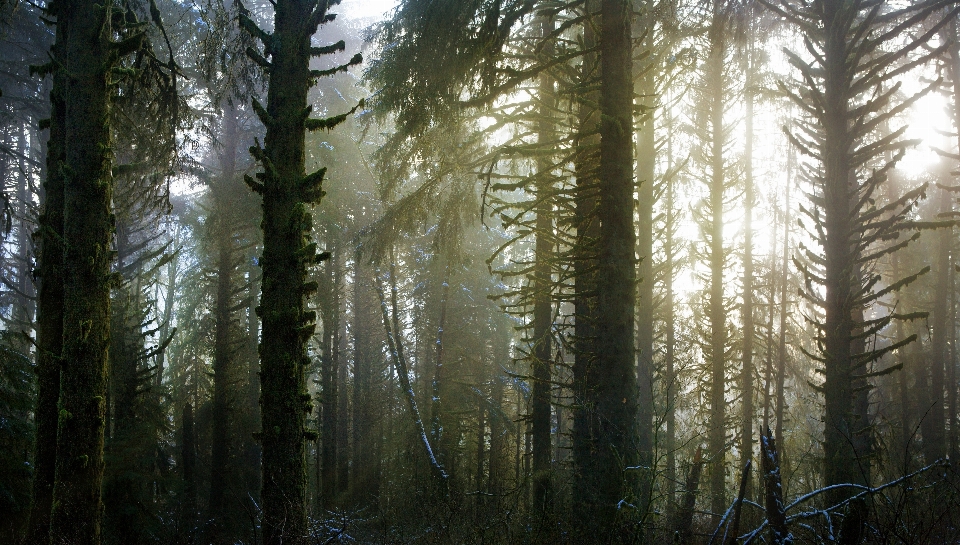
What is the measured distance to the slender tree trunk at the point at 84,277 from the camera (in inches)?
255

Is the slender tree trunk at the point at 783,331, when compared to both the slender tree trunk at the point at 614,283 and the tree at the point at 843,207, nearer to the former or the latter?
the tree at the point at 843,207

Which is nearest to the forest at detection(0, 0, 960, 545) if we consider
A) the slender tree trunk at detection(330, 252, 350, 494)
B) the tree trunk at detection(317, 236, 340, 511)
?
the tree trunk at detection(317, 236, 340, 511)

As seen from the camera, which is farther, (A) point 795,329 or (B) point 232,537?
(A) point 795,329

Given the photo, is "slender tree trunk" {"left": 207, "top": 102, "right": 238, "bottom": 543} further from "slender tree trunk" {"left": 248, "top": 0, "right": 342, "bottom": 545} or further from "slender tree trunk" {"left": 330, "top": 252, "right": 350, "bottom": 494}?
"slender tree trunk" {"left": 248, "top": 0, "right": 342, "bottom": 545}

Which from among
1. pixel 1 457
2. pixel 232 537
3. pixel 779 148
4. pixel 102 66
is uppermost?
pixel 779 148

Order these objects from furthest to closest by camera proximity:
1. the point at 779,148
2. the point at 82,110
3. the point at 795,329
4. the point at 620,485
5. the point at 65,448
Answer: the point at 795,329
the point at 779,148
the point at 82,110
the point at 65,448
the point at 620,485

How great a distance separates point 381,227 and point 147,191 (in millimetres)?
4035

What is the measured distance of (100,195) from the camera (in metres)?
6.98

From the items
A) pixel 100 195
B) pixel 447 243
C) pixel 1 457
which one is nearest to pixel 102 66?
pixel 100 195

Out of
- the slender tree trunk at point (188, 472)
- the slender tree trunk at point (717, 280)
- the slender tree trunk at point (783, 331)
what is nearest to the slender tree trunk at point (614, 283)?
the slender tree trunk at point (717, 280)

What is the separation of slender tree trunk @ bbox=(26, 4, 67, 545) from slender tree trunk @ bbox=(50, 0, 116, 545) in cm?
80

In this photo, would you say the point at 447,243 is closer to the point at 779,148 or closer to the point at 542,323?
the point at 542,323

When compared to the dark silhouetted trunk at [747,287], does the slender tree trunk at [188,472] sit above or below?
below

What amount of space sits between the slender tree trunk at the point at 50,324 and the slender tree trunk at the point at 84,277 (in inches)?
31.4
